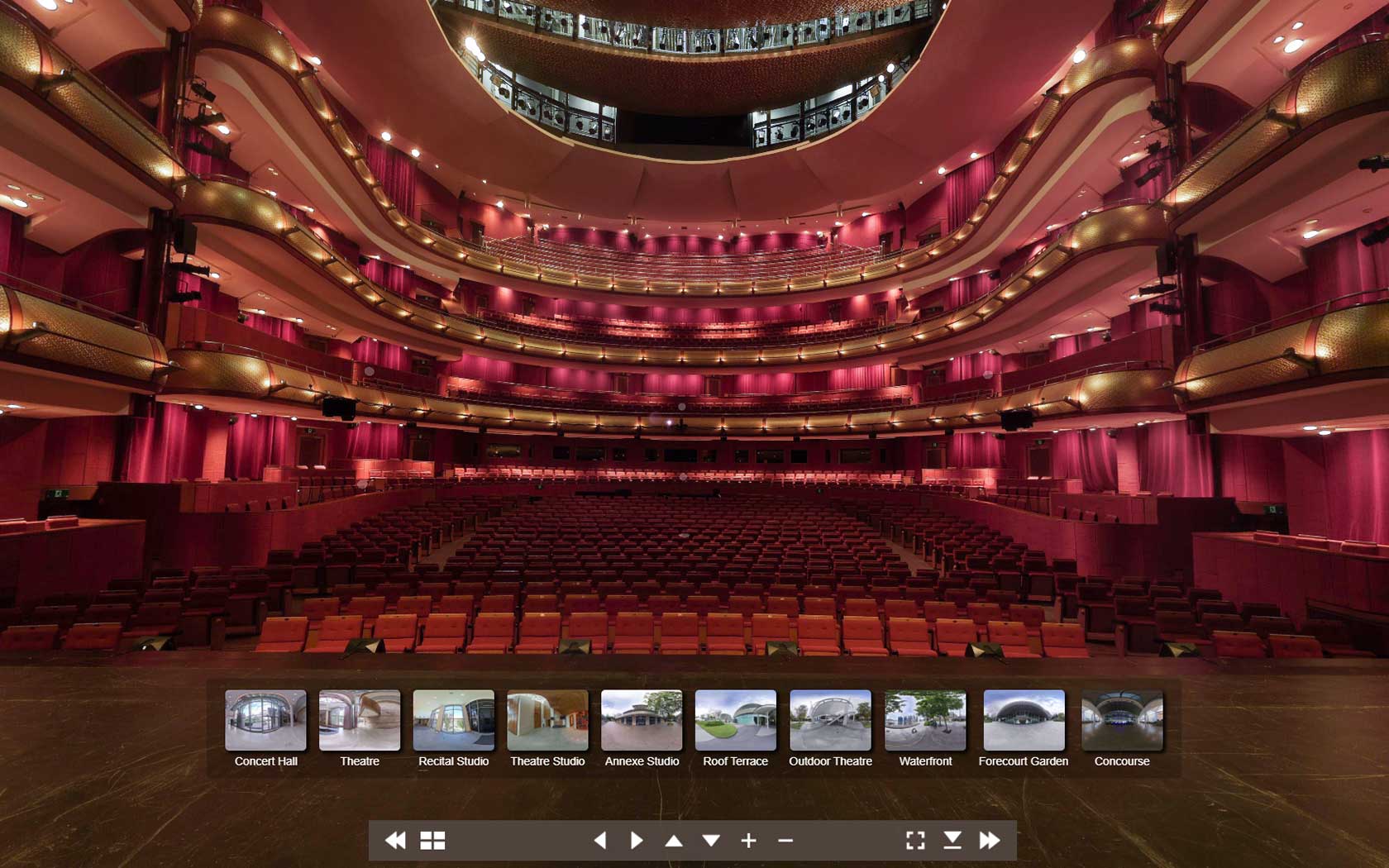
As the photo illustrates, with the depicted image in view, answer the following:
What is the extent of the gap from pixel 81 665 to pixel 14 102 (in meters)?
10.4

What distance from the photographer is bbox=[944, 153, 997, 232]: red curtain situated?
78.4 feet

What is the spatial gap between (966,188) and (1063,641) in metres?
24.4

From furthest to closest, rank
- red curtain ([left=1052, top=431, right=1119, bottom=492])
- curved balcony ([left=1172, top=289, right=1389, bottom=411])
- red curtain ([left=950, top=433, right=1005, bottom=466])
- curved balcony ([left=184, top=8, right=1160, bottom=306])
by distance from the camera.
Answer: red curtain ([left=950, top=433, right=1005, bottom=466]), red curtain ([left=1052, top=431, right=1119, bottom=492]), curved balcony ([left=184, top=8, right=1160, bottom=306]), curved balcony ([left=1172, top=289, right=1389, bottom=411])

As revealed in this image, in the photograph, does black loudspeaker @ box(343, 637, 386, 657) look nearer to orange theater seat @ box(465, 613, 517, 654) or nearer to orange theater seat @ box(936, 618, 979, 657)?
orange theater seat @ box(465, 613, 517, 654)

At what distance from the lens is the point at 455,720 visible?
2.20m

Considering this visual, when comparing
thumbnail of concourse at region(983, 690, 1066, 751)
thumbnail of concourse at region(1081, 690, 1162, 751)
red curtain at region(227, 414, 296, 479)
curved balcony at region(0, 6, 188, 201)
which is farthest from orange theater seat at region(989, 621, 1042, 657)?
red curtain at region(227, 414, 296, 479)

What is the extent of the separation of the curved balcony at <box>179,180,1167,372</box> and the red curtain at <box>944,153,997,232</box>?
5.07 metres

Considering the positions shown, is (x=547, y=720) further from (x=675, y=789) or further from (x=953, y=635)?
(x=953, y=635)

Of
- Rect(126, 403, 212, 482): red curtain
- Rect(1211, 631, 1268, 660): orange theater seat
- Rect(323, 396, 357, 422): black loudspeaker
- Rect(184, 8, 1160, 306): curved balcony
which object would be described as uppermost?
Rect(184, 8, 1160, 306): curved balcony

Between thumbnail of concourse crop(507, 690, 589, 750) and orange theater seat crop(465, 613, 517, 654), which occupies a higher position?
thumbnail of concourse crop(507, 690, 589, 750)

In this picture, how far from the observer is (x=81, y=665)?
327cm

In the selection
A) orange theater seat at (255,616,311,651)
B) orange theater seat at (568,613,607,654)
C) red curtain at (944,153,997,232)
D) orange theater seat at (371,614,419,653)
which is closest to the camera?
orange theater seat at (255,616,311,651)

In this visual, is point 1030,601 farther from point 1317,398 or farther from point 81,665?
point 81,665

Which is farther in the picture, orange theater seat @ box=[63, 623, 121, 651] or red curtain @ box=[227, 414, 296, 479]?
red curtain @ box=[227, 414, 296, 479]
